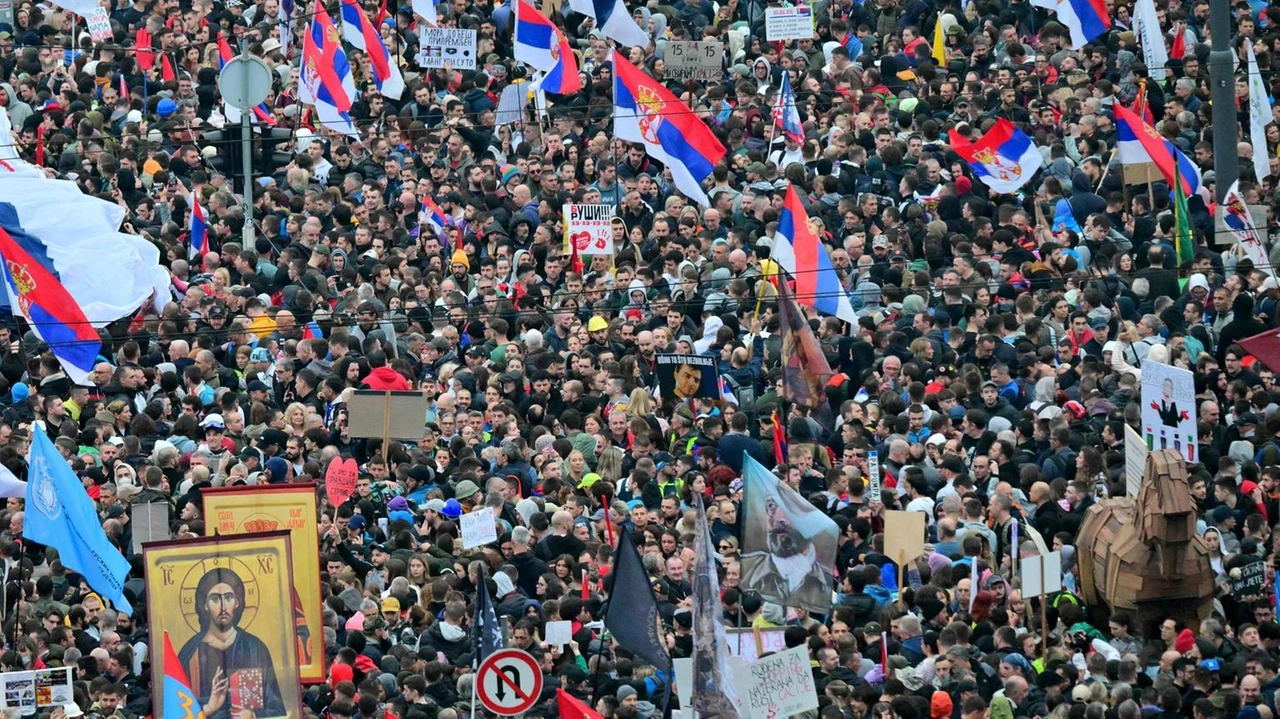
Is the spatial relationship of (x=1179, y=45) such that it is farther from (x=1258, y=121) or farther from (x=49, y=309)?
(x=49, y=309)

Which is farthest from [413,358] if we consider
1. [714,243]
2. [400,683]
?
[400,683]

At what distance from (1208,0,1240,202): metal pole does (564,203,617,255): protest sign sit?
5264mm

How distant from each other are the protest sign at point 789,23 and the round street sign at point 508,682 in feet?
39.4

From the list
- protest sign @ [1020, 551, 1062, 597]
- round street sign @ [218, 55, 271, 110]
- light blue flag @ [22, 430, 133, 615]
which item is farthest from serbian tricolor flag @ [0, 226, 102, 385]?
protest sign @ [1020, 551, 1062, 597]

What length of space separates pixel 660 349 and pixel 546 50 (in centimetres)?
601

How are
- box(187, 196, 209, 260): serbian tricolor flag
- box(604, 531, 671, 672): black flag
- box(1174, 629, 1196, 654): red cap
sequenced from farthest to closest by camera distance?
→ box(187, 196, 209, 260): serbian tricolor flag < box(604, 531, 671, 672): black flag < box(1174, 629, 1196, 654): red cap

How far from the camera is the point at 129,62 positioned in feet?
102

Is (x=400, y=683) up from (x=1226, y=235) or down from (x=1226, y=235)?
down

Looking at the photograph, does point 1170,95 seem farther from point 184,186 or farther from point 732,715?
point 732,715

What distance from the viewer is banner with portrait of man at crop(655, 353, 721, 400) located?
77.8 feet

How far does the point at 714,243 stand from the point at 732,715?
8.14 m

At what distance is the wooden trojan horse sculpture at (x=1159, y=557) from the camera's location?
20.6 m

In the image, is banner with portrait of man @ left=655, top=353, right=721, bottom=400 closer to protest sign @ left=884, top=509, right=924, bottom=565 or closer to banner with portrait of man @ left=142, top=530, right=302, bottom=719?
protest sign @ left=884, top=509, right=924, bottom=565

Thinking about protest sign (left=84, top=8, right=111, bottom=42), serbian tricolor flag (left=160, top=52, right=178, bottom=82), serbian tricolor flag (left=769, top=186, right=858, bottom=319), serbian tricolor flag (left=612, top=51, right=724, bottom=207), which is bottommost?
serbian tricolor flag (left=769, top=186, right=858, bottom=319)
